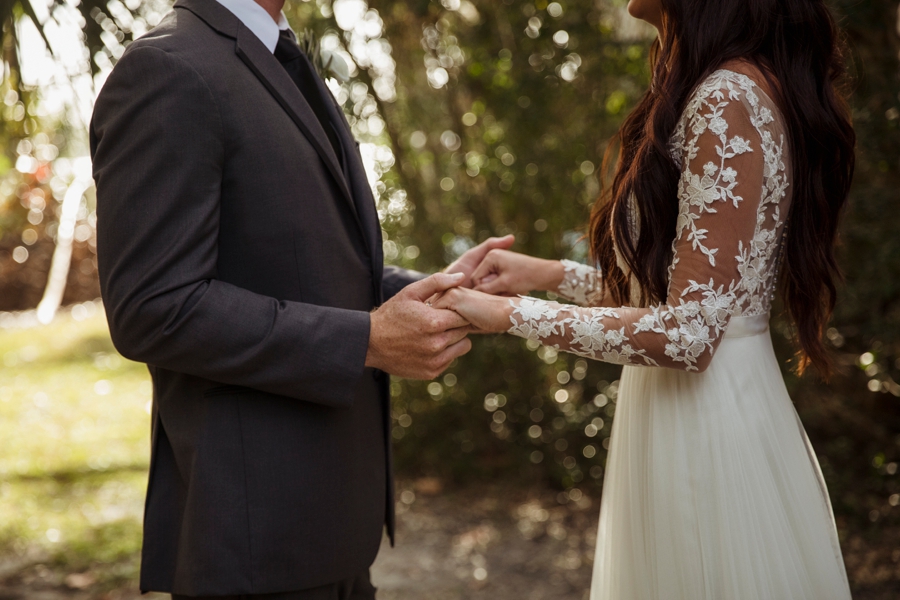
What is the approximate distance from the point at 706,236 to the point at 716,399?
42cm

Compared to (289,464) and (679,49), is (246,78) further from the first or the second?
(679,49)

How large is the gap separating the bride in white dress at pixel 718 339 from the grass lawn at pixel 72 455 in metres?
3.06

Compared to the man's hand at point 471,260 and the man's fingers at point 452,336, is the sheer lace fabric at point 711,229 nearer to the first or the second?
the man's fingers at point 452,336

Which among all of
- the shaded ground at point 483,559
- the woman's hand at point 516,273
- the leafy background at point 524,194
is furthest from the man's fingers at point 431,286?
the shaded ground at point 483,559

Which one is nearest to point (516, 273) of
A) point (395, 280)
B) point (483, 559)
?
point (395, 280)

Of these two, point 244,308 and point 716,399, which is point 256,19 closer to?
point 244,308

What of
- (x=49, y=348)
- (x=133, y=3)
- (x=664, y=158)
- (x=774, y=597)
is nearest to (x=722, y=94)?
(x=664, y=158)

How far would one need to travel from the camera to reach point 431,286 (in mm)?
1680

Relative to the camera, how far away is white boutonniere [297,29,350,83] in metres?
2.12

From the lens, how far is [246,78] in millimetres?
1578

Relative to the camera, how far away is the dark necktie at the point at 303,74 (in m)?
1.82

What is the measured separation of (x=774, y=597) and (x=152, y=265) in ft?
4.97

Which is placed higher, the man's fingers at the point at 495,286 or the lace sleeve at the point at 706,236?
the lace sleeve at the point at 706,236

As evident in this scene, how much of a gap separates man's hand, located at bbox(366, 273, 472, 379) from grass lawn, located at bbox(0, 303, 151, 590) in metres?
2.92
